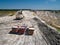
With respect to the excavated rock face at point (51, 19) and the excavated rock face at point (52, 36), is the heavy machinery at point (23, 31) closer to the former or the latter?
the excavated rock face at point (52, 36)

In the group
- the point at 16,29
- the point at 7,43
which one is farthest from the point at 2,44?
the point at 16,29

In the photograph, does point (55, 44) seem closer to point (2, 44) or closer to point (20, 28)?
point (2, 44)

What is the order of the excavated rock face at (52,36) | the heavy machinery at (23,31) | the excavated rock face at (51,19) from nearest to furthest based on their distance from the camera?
the excavated rock face at (52,36), the heavy machinery at (23,31), the excavated rock face at (51,19)

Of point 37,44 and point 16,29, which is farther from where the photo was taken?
point 16,29

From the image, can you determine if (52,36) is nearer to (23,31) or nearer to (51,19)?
(23,31)

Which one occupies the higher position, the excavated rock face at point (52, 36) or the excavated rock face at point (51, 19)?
the excavated rock face at point (52, 36)

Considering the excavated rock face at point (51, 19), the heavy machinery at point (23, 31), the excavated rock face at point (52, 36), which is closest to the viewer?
the excavated rock face at point (52, 36)

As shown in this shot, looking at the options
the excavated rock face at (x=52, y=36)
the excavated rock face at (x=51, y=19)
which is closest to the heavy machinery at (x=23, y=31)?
the excavated rock face at (x=52, y=36)

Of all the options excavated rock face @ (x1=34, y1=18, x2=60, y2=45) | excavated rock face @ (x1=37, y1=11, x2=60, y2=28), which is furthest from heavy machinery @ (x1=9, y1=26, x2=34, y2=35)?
excavated rock face @ (x1=37, y1=11, x2=60, y2=28)

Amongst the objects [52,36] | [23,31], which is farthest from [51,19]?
[52,36]

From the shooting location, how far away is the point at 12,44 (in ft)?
48.0

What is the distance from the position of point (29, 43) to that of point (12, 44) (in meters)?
1.67

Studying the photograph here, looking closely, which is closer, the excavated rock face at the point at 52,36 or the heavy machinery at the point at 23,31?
the excavated rock face at the point at 52,36

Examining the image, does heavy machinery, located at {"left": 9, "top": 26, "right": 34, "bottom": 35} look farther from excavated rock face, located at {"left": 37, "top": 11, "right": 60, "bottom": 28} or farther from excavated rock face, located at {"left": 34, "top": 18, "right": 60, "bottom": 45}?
excavated rock face, located at {"left": 37, "top": 11, "right": 60, "bottom": 28}
